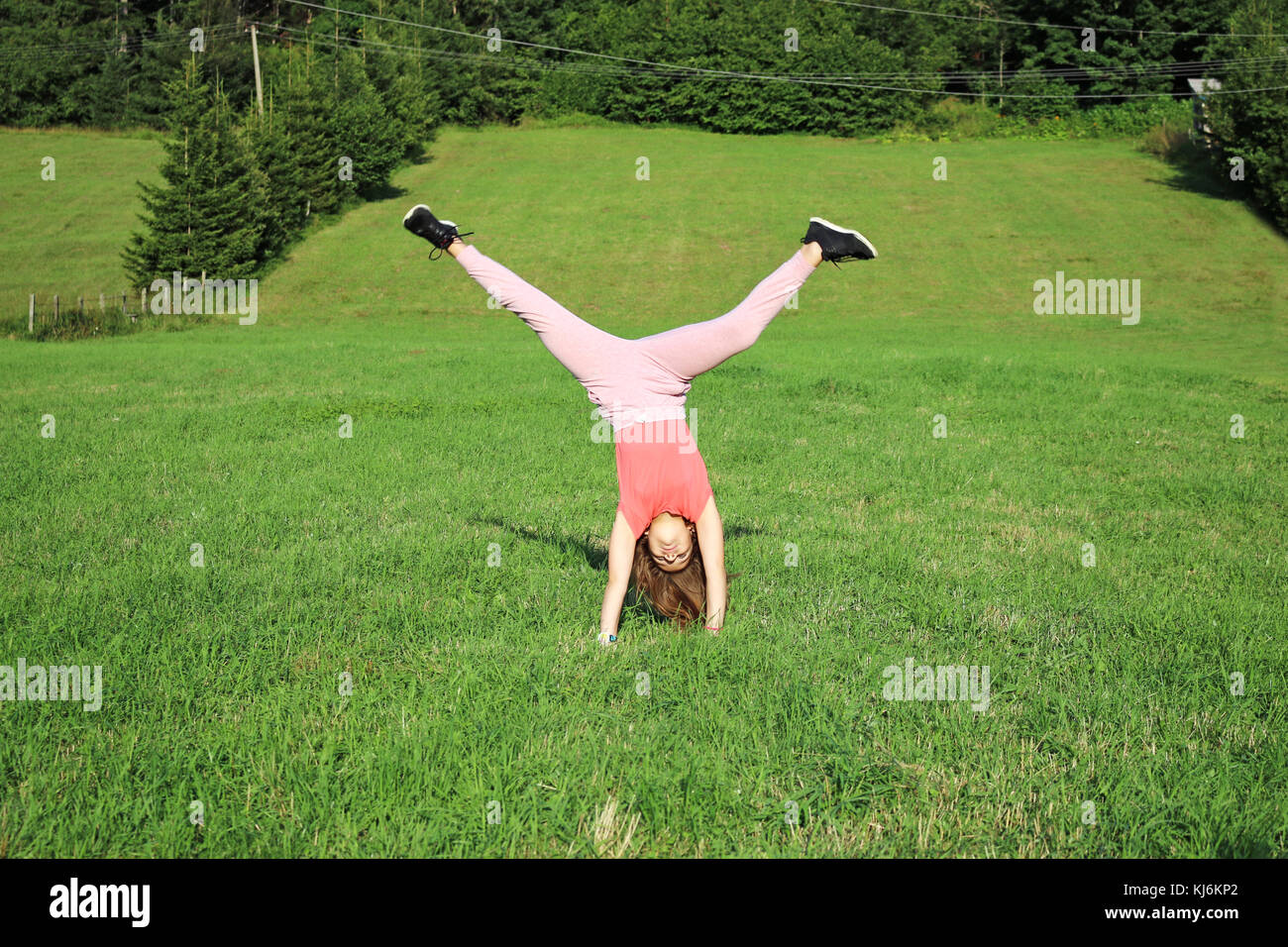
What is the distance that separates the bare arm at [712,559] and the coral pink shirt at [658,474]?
66 millimetres

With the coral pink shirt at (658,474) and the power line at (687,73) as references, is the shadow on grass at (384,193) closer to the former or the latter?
the power line at (687,73)

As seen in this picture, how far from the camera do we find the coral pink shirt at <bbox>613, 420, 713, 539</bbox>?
218 inches

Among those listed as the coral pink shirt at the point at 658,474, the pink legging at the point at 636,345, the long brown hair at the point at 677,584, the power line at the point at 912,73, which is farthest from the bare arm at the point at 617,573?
the power line at the point at 912,73

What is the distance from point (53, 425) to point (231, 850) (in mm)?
11840

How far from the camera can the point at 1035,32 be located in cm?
7488

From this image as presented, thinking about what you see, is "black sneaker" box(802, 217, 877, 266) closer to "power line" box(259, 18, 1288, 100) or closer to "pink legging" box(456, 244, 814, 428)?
"pink legging" box(456, 244, 814, 428)

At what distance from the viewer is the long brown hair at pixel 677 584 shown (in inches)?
227

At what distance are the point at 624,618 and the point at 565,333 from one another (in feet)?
6.16

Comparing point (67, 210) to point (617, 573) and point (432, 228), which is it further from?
point (617, 573)

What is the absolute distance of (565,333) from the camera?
18.4 feet

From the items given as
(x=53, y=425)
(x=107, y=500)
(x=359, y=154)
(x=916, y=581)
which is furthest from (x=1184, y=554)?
(x=359, y=154)

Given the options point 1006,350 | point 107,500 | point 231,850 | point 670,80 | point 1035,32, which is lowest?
point 1006,350

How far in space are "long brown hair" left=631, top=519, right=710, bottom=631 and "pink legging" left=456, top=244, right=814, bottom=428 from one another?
0.82 m

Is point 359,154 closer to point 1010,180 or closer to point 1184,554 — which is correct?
point 1010,180
